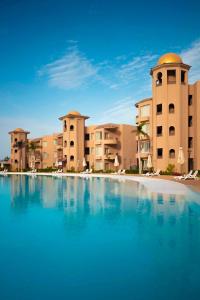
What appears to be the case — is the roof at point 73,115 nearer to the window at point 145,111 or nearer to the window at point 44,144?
the window at point 44,144

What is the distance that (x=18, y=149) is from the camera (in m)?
72.6

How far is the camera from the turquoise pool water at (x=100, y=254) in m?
5.09

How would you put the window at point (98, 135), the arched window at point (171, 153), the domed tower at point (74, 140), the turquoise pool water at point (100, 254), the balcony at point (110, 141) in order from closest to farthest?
the turquoise pool water at point (100, 254) → the arched window at point (171, 153) → the balcony at point (110, 141) → the window at point (98, 135) → the domed tower at point (74, 140)

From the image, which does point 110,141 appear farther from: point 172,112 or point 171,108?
point 172,112

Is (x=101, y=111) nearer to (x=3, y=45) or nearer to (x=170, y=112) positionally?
(x=170, y=112)

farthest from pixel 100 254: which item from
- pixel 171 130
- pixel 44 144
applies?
pixel 44 144

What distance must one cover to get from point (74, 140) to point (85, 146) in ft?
9.53

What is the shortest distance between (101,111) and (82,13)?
25969mm

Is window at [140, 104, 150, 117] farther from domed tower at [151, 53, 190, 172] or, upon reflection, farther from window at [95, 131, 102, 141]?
window at [95, 131, 102, 141]

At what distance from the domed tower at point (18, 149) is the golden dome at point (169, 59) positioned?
44668 millimetres

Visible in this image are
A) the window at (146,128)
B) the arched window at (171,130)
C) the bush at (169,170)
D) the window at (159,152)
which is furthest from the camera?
the window at (146,128)

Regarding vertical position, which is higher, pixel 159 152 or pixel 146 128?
pixel 146 128

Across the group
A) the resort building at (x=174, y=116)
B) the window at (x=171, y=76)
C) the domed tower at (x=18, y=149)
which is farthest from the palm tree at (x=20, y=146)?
the window at (x=171, y=76)

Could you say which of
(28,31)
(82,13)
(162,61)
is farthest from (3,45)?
(162,61)
